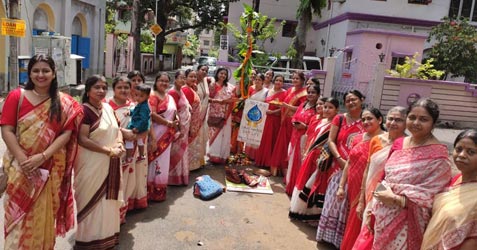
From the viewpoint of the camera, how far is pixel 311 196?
4219 millimetres

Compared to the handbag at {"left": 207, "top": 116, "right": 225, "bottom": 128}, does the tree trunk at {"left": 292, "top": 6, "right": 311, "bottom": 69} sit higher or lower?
higher

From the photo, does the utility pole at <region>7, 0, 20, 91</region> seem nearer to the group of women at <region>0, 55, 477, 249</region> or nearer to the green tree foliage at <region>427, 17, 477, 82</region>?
the group of women at <region>0, 55, 477, 249</region>

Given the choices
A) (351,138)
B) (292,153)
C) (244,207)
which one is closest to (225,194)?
(244,207)

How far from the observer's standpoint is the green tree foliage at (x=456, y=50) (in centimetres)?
1461

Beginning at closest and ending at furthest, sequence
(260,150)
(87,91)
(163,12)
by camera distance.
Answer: (87,91)
(260,150)
(163,12)

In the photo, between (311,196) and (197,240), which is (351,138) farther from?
(197,240)

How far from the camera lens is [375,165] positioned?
Result: 2.88 m

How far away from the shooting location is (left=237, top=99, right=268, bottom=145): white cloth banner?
242 inches

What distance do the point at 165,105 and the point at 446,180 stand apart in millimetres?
3083

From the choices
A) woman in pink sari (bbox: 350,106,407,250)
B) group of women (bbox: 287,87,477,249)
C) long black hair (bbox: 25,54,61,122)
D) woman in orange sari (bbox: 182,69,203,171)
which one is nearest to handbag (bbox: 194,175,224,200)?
woman in orange sari (bbox: 182,69,203,171)

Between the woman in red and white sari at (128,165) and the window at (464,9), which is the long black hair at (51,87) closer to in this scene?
the woman in red and white sari at (128,165)

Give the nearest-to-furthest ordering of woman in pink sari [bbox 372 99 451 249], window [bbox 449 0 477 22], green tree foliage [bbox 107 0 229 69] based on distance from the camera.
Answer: woman in pink sari [bbox 372 99 451 249], window [bbox 449 0 477 22], green tree foliage [bbox 107 0 229 69]

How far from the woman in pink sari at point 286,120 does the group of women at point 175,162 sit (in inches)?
25.6

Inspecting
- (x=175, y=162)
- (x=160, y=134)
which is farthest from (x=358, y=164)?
(x=175, y=162)
